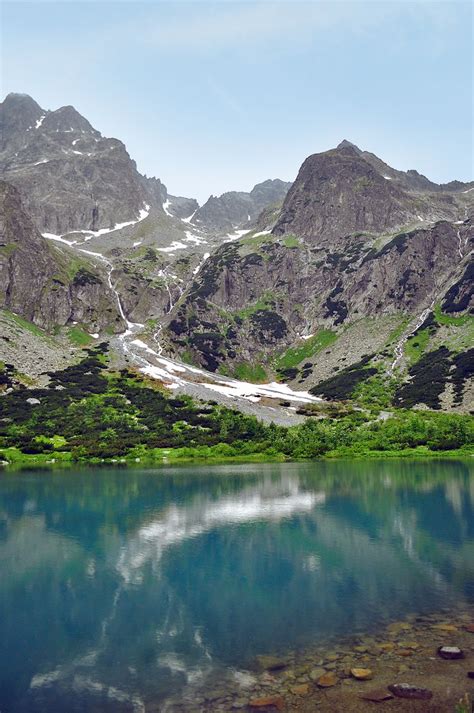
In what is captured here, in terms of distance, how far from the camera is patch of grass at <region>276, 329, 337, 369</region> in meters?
182

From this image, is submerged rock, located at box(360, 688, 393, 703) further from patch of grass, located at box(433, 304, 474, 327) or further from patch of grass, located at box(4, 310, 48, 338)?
patch of grass, located at box(433, 304, 474, 327)

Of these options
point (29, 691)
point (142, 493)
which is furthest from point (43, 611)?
point (142, 493)

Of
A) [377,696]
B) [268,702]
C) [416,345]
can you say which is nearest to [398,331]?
[416,345]

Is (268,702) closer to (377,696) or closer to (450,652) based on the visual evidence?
(377,696)

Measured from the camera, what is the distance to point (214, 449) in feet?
284

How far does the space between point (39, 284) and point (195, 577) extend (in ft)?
564

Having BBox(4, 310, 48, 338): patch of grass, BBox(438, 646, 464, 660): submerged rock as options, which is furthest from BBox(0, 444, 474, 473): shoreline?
BBox(4, 310, 48, 338): patch of grass

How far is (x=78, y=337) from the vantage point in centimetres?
16912

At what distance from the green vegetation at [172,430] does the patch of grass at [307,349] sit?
6598 cm

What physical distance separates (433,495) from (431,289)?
157m

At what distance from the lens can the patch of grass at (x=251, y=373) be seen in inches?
6895

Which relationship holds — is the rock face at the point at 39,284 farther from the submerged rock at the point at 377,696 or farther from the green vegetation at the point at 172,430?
the submerged rock at the point at 377,696

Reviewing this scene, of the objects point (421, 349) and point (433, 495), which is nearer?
point (433, 495)

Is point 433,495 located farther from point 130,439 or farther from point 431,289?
point 431,289
